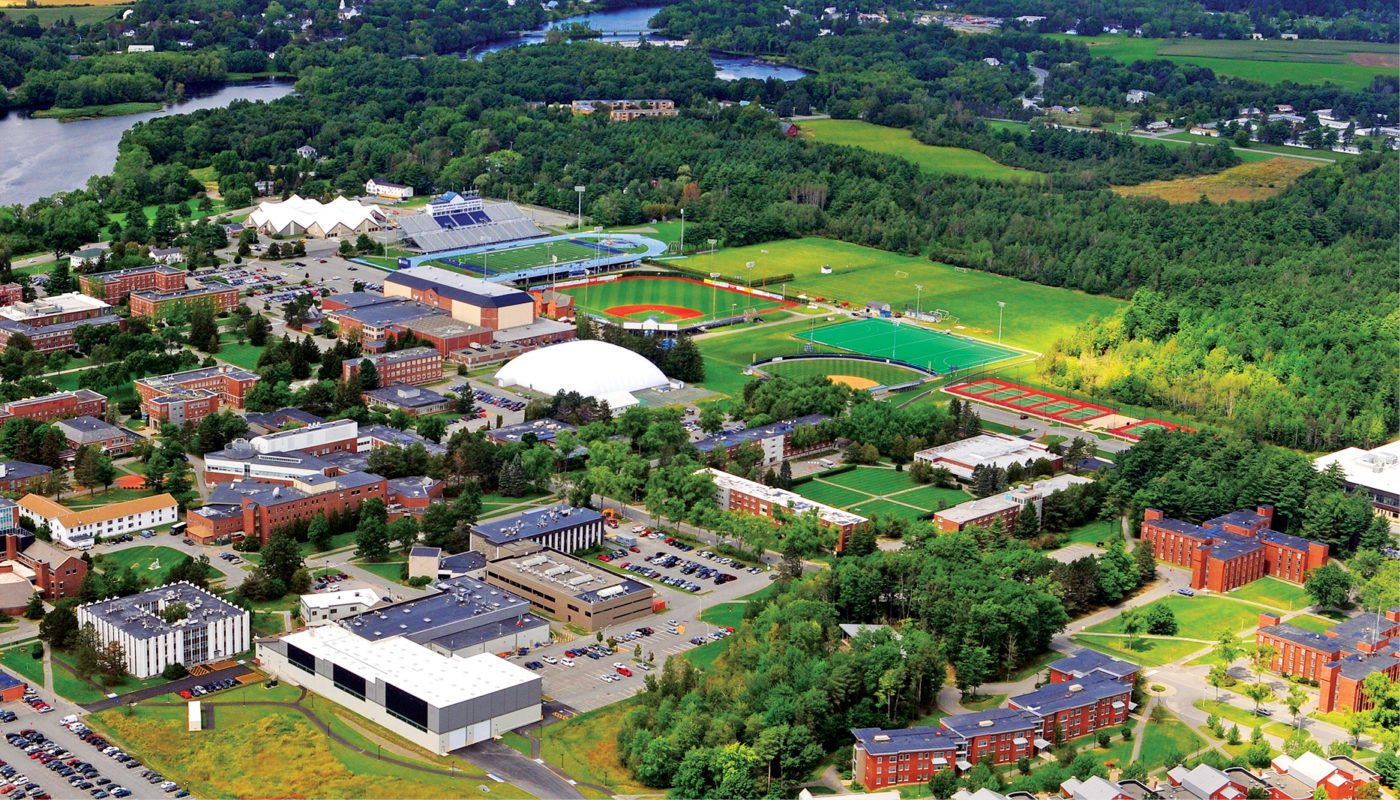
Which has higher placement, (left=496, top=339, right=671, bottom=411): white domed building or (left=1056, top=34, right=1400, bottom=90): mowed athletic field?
(left=1056, top=34, right=1400, bottom=90): mowed athletic field

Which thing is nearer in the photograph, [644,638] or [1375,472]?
[644,638]

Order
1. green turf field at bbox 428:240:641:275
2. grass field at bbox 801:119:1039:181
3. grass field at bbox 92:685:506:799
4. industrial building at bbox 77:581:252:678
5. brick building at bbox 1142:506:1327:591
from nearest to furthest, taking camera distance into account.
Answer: grass field at bbox 92:685:506:799, industrial building at bbox 77:581:252:678, brick building at bbox 1142:506:1327:591, green turf field at bbox 428:240:641:275, grass field at bbox 801:119:1039:181

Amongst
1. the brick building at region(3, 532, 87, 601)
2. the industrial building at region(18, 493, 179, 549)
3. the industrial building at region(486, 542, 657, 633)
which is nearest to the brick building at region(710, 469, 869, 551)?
the industrial building at region(486, 542, 657, 633)

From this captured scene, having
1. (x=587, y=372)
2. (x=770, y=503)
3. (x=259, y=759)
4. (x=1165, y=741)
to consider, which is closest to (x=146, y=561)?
(x=259, y=759)

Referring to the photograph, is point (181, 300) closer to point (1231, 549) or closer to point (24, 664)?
point (24, 664)

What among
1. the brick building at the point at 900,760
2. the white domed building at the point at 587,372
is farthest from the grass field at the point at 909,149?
the brick building at the point at 900,760

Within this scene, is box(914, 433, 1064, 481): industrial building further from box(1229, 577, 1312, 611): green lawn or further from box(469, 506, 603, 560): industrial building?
box(469, 506, 603, 560): industrial building

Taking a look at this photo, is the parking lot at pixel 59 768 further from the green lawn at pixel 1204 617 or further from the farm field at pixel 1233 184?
the farm field at pixel 1233 184
